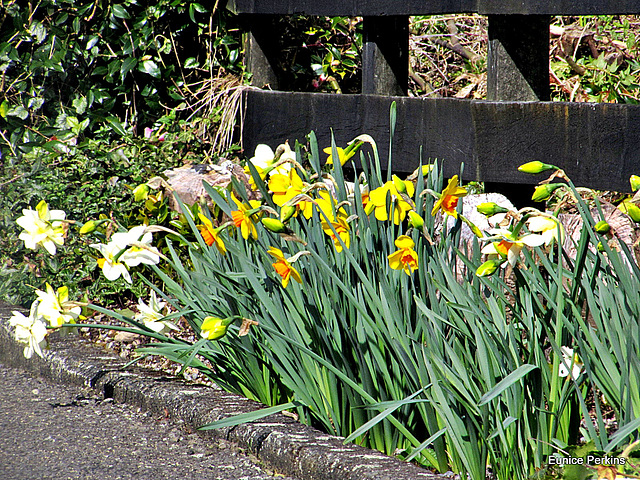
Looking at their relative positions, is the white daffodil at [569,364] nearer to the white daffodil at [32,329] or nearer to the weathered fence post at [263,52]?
the white daffodil at [32,329]

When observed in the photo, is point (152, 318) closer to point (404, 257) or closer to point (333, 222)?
point (333, 222)

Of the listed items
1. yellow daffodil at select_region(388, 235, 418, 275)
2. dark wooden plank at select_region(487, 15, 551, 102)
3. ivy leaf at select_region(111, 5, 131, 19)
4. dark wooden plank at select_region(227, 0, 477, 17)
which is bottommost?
yellow daffodil at select_region(388, 235, 418, 275)

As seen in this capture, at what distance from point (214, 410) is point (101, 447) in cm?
31

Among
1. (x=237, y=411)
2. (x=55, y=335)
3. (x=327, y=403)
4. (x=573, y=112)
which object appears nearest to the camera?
(x=327, y=403)

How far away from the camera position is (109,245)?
176cm

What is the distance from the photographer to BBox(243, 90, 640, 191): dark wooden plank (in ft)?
7.43

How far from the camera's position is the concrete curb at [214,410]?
4.76 ft

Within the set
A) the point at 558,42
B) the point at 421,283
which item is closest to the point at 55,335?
the point at 421,283

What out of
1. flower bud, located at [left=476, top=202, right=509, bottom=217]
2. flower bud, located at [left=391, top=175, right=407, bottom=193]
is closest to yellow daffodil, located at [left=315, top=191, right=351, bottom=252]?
flower bud, located at [left=391, top=175, right=407, bottom=193]

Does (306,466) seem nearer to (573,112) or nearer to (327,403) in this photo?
(327,403)

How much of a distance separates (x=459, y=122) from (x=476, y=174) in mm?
217

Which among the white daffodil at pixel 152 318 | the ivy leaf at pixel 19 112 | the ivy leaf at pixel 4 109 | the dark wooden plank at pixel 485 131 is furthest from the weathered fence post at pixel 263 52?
the white daffodil at pixel 152 318

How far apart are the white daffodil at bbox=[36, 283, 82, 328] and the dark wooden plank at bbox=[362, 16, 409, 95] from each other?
171cm

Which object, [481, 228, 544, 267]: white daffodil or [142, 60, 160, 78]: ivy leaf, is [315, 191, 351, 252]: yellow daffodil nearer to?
[481, 228, 544, 267]: white daffodil
